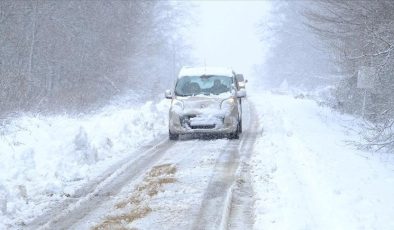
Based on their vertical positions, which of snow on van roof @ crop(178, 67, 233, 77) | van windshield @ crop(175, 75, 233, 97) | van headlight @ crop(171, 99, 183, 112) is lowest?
van headlight @ crop(171, 99, 183, 112)

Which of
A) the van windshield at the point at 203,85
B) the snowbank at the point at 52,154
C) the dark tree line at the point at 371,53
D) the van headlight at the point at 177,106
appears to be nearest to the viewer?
the snowbank at the point at 52,154

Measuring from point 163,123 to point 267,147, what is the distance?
23.4 feet

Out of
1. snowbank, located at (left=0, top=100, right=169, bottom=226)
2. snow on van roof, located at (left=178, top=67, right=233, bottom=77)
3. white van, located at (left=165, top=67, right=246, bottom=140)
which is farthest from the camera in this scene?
snow on van roof, located at (left=178, top=67, right=233, bottom=77)

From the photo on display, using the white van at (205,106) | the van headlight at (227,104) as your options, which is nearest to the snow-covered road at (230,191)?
the white van at (205,106)

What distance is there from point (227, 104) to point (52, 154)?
17.7 ft

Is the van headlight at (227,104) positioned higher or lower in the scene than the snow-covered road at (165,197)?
higher

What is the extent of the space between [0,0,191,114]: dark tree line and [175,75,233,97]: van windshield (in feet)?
22.9

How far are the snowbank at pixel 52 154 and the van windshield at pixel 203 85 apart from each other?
1.64 m

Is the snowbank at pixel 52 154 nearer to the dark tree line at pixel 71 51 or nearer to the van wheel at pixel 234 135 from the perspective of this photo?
the van wheel at pixel 234 135

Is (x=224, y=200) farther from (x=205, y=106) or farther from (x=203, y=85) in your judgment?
(x=203, y=85)

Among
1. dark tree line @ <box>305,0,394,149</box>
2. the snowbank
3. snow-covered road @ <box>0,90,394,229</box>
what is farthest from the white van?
dark tree line @ <box>305,0,394,149</box>

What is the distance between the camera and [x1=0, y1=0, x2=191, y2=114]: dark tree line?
85.9ft

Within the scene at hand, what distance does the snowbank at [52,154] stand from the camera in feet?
26.8

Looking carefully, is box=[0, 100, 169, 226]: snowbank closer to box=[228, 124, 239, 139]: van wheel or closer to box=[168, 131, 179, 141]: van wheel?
box=[168, 131, 179, 141]: van wheel
